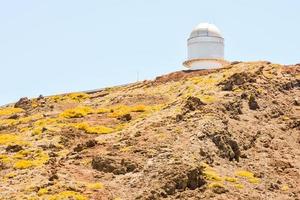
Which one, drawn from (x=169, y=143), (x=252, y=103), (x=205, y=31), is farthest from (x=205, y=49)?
(x=169, y=143)

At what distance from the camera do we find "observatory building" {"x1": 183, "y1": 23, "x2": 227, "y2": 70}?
7162 centimetres

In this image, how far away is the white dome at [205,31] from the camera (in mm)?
72250

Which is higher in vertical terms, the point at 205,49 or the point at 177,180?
the point at 205,49

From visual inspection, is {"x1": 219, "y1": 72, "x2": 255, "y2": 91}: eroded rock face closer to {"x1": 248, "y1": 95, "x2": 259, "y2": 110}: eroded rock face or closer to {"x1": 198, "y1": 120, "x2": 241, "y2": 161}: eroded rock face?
{"x1": 248, "y1": 95, "x2": 259, "y2": 110}: eroded rock face

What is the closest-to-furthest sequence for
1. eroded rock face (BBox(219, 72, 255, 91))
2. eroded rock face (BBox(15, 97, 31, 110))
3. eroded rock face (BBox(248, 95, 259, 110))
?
eroded rock face (BBox(248, 95, 259, 110)) < eroded rock face (BBox(219, 72, 255, 91)) < eroded rock face (BBox(15, 97, 31, 110))

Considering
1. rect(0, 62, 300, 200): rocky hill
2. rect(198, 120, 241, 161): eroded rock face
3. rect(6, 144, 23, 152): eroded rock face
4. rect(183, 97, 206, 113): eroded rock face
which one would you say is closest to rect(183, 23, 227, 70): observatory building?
rect(0, 62, 300, 200): rocky hill

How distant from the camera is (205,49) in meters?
71.6

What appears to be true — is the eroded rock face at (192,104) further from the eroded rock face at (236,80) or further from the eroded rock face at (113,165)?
the eroded rock face at (113,165)

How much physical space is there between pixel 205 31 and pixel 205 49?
78.1 inches

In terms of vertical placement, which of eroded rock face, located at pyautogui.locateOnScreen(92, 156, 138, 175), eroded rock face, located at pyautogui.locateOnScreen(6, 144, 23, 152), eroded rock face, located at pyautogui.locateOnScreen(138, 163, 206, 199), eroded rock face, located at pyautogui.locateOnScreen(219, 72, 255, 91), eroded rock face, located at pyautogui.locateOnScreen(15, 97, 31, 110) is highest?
eroded rock face, located at pyautogui.locateOnScreen(219, 72, 255, 91)

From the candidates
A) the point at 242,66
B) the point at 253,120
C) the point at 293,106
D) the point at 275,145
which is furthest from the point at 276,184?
the point at 242,66

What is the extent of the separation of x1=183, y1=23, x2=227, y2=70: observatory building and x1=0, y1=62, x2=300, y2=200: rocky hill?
820 centimetres

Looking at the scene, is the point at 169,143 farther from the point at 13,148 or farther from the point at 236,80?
the point at 236,80

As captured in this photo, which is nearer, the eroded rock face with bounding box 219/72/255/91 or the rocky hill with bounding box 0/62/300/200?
the rocky hill with bounding box 0/62/300/200
